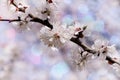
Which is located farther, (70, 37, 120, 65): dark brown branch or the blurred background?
the blurred background

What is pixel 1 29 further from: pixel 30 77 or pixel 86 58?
pixel 86 58

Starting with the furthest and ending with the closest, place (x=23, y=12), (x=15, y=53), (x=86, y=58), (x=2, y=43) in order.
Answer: (x=2, y=43), (x=15, y=53), (x=86, y=58), (x=23, y=12)

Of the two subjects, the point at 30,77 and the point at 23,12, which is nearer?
the point at 23,12

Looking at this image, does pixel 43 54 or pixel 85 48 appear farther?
pixel 43 54

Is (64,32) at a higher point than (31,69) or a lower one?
lower

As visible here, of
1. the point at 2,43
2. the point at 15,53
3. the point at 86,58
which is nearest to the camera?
the point at 86,58

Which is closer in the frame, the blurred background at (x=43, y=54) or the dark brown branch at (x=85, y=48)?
the dark brown branch at (x=85, y=48)

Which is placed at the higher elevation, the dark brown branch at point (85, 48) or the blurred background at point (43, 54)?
the blurred background at point (43, 54)

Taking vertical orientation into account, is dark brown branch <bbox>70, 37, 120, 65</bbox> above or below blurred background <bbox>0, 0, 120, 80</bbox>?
below

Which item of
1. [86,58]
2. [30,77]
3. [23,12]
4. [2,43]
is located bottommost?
[86,58]

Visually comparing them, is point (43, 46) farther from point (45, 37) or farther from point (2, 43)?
point (2, 43)

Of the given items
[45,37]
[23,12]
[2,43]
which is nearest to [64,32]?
[45,37]
